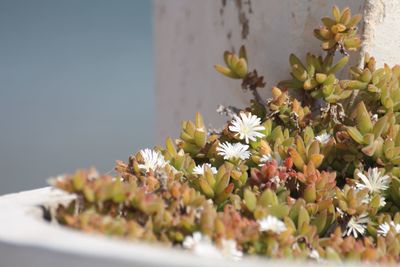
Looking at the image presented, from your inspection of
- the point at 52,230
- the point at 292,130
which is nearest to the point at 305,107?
the point at 292,130

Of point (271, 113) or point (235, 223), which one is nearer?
point (235, 223)

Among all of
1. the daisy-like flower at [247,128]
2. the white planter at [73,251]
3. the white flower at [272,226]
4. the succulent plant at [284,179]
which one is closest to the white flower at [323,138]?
the succulent plant at [284,179]

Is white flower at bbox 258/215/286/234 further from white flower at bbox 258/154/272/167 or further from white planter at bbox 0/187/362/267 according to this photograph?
white flower at bbox 258/154/272/167

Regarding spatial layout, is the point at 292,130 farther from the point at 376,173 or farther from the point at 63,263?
the point at 63,263

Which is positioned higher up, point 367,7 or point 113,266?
point 367,7

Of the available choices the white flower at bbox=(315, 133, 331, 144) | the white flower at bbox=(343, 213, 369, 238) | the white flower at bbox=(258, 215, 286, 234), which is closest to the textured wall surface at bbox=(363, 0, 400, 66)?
the white flower at bbox=(315, 133, 331, 144)

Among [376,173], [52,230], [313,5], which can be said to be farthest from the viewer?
[313,5]

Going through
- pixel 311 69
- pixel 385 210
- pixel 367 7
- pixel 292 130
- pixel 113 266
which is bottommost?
pixel 113 266
